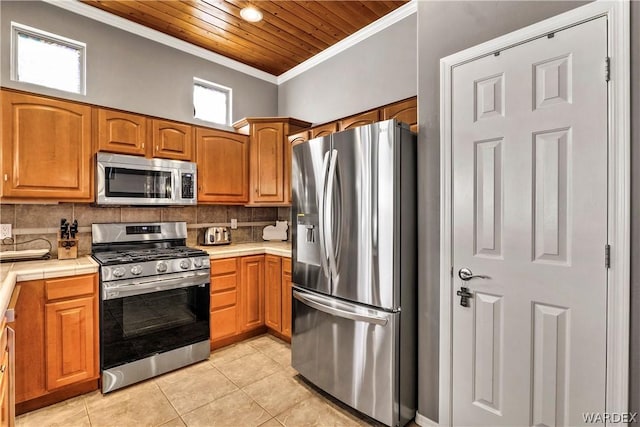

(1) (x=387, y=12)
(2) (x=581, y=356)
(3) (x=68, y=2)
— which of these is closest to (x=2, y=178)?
(3) (x=68, y=2)

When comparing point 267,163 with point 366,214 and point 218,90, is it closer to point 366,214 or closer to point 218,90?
point 218,90

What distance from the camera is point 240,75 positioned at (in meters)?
3.85

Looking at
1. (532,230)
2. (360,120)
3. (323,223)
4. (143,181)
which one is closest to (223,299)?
(143,181)

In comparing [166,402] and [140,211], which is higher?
[140,211]

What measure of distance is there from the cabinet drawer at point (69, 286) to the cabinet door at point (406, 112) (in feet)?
8.24

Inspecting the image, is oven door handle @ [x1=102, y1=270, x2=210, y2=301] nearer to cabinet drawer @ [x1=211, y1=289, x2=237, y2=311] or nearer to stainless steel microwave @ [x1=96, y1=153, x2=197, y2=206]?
cabinet drawer @ [x1=211, y1=289, x2=237, y2=311]

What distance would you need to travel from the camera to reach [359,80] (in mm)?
3283

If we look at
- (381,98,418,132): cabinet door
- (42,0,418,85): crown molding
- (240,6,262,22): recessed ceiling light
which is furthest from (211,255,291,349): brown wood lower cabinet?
(42,0,418,85): crown molding

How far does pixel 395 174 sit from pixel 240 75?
2866mm

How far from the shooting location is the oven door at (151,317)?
7.47 feet

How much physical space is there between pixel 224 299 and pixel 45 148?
1799 millimetres

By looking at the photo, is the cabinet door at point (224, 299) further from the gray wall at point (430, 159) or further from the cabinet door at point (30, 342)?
the gray wall at point (430, 159)

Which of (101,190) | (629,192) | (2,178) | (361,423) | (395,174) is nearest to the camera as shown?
(629,192)

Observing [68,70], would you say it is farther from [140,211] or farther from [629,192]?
[629,192]
